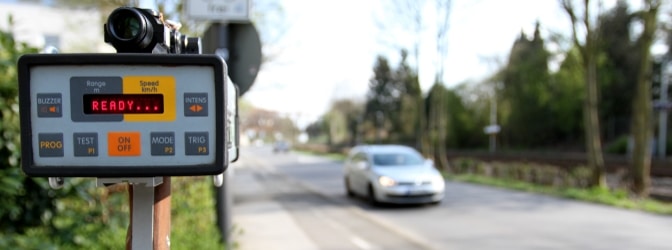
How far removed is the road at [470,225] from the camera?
714cm

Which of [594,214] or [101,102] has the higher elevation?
[101,102]

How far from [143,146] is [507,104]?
47.6 meters

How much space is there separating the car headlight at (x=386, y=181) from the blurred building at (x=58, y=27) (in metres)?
6.03

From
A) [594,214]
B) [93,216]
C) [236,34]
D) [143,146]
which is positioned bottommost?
[594,214]

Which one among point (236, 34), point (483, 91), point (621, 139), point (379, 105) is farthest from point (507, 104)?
point (236, 34)

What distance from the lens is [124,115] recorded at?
143 centimetres

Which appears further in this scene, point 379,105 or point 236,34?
point 379,105

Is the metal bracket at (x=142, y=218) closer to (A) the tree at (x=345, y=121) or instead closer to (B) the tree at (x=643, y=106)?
(B) the tree at (x=643, y=106)

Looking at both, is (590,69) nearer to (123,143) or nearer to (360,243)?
(360,243)

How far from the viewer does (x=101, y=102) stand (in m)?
1.42

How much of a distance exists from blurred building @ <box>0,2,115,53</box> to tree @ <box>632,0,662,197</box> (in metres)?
12.5

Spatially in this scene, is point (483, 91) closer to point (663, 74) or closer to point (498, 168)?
point (663, 74)

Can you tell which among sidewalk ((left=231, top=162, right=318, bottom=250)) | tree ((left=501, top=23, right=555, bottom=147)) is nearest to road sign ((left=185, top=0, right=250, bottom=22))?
sidewalk ((left=231, top=162, right=318, bottom=250))

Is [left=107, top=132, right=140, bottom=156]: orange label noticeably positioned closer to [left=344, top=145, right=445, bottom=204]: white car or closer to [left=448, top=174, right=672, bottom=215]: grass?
[left=344, top=145, right=445, bottom=204]: white car
